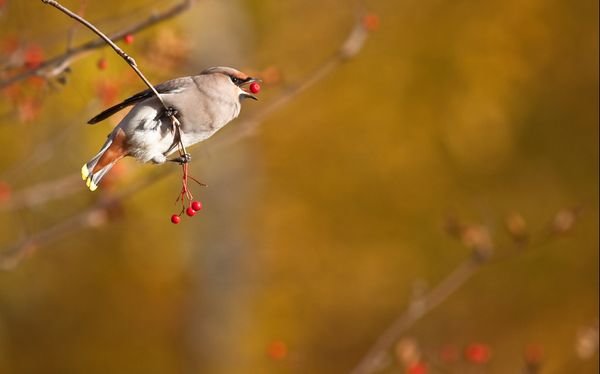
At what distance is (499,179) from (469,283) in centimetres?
115

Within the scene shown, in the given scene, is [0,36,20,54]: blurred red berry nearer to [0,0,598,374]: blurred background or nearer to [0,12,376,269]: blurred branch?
[0,12,376,269]: blurred branch

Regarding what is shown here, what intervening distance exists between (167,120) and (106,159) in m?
0.21

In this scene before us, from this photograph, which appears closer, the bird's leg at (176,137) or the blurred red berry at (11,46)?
the bird's leg at (176,137)

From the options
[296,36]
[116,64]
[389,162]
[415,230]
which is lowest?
[415,230]

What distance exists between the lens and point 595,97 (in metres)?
11.1

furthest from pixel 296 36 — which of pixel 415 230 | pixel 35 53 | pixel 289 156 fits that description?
pixel 35 53

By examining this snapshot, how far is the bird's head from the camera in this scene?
3113 mm

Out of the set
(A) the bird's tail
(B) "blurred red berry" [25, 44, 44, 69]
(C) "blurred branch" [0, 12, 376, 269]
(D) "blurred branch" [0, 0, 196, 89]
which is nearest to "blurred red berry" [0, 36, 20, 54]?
(B) "blurred red berry" [25, 44, 44, 69]

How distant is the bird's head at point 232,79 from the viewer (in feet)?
10.2

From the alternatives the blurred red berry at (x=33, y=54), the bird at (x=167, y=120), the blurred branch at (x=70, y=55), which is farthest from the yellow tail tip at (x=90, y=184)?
the blurred red berry at (x=33, y=54)

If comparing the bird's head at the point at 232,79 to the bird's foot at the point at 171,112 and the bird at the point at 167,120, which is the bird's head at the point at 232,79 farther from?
the bird's foot at the point at 171,112

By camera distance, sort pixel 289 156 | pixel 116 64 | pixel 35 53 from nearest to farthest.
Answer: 1. pixel 35 53
2. pixel 116 64
3. pixel 289 156

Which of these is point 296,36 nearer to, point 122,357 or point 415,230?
point 415,230

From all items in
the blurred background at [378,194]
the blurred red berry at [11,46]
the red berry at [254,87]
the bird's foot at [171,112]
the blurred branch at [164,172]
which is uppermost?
the blurred red berry at [11,46]
